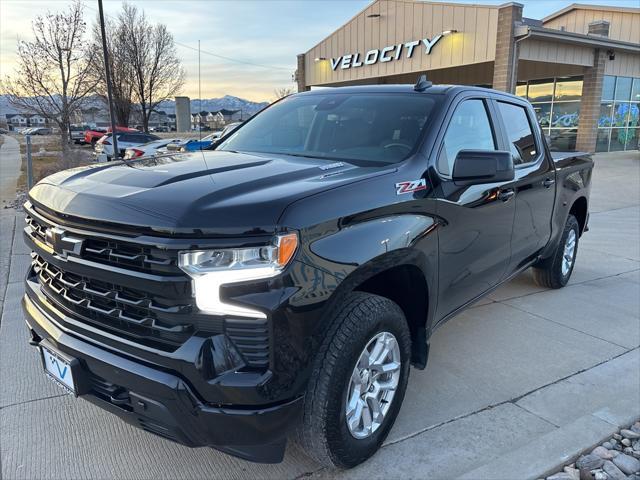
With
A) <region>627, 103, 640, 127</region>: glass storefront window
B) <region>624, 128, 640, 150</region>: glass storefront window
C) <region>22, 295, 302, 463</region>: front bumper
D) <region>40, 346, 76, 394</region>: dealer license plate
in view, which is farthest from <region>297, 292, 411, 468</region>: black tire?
<region>624, 128, 640, 150</region>: glass storefront window

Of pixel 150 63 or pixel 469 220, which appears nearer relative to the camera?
pixel 469 220

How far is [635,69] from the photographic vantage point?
22.1 m

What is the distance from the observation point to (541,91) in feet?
76.4

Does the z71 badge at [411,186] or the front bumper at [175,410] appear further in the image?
the z71 badge at [411,186]

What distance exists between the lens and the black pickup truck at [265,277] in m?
1.96

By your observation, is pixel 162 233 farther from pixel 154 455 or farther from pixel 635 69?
pixel 635 69

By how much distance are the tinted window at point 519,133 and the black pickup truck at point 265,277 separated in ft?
2.76

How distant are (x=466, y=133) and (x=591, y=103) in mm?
20254

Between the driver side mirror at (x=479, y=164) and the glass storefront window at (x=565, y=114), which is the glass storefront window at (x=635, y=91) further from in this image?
the driver side mirror at (x=479, y=164)

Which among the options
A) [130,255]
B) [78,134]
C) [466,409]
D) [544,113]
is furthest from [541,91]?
[78,134]

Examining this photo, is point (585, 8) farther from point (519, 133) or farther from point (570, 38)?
point (519, 133)

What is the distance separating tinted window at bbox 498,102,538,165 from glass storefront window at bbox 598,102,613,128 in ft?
65.6

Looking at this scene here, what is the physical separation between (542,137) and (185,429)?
4036mm

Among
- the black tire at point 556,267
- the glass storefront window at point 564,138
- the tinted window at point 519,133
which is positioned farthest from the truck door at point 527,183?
the glass storefront window at point 564,138
